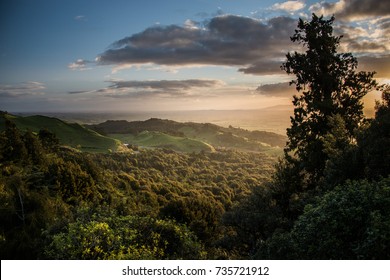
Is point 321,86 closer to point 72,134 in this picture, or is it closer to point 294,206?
point 294,206

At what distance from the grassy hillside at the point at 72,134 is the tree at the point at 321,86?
293 ft

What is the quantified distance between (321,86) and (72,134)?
4208 inches

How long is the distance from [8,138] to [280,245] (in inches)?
1506

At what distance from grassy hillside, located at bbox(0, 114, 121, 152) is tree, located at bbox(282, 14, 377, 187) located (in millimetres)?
89363

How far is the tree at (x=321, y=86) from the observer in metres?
21.7

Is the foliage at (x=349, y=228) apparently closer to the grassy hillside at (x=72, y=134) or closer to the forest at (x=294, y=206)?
the forest at (x=294, y=206)

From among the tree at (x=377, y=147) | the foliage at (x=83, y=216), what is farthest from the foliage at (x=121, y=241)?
the tree at (x=377, y=147)

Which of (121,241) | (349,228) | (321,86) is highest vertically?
(321,86)

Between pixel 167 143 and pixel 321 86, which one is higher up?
pixel 321 86

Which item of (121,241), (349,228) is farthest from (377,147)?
(121,241)

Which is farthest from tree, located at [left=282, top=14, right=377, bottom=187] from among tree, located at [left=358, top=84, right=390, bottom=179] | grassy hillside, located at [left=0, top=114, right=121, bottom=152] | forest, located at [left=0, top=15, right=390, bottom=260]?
grassy hillside, located at [left=0, top=114, right=121, bottom=152]

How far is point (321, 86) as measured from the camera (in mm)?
22188

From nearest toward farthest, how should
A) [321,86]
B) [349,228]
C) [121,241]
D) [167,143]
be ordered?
[349,228] < [121,241] < [321,86] < [167,143]
